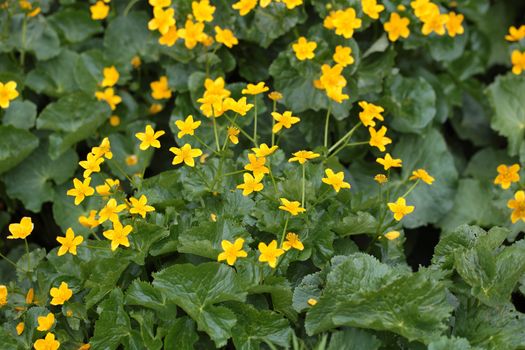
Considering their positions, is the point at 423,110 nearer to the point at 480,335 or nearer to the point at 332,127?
the point at 332,127

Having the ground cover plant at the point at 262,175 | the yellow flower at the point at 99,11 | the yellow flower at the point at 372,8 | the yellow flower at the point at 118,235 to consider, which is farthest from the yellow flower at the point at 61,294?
the yellow flower at the point at 372,8

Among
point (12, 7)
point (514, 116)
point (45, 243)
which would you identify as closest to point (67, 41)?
point (12, 7)

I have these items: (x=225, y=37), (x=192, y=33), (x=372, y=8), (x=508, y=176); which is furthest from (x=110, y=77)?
(x=508, y=176)

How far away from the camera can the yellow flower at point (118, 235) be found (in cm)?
224

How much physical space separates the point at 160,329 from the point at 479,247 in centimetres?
98

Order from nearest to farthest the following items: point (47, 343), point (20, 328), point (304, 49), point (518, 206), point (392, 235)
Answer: point (47, 343) → point (20, 328) → point (392, 235) → point (518, 206) → point (304, 49)

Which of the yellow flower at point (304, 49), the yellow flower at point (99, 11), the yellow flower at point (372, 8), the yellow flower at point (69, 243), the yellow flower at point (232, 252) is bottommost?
the yellow flower at point (69, 243)

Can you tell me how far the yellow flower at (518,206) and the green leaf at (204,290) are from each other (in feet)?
4.02

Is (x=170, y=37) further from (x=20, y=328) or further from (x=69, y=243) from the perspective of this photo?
(x=20, y=328)

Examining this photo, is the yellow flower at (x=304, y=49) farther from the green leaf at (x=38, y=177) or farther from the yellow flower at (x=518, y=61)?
the green leaf at (x=38, y=177)

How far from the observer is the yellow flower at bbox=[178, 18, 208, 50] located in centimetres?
306

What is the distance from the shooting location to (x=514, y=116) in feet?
11.3

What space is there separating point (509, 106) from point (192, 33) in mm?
1502

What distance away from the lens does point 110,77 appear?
10.9 ft
